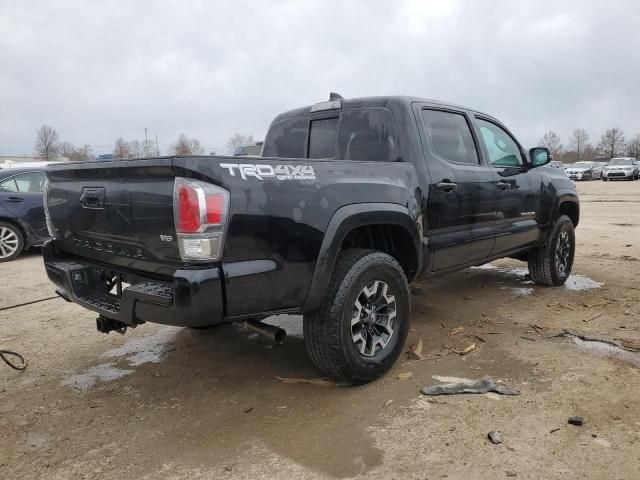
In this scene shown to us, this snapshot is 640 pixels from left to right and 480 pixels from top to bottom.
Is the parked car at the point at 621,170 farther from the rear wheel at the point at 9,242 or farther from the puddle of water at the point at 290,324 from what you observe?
the rear wheel at the point at 9,242

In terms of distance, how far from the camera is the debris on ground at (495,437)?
8.43ft

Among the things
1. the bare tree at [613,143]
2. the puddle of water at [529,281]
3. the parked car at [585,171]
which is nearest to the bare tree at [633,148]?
the bare tree at [613,143]

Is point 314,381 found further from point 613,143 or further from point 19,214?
point 613,143

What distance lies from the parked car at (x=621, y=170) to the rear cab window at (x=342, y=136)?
3621 centimetres

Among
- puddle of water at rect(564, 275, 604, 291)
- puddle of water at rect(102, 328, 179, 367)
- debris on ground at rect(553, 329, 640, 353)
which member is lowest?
puddle of water at rect(102, 328, 179, 367)

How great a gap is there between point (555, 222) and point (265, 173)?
13.7 feet

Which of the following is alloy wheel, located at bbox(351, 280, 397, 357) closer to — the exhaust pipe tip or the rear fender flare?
the exhaust pipe tip

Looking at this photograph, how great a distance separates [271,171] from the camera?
2727mm

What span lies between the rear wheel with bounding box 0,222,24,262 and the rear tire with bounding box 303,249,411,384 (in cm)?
698

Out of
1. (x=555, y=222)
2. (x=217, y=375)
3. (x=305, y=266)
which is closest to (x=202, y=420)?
(x=217, y=375)

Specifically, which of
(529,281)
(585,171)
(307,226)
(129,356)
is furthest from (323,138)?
(585,171)

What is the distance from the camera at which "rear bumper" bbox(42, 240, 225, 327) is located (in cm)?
250

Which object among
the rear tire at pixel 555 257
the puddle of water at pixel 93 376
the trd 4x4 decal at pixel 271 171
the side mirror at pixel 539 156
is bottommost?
the puddle of water at pixel 93 376

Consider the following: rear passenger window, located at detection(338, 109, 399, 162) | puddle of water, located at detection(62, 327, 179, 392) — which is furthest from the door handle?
puddle of water, located at detection(62, 327, 179, 392)
